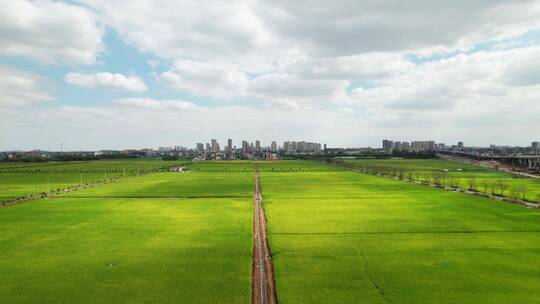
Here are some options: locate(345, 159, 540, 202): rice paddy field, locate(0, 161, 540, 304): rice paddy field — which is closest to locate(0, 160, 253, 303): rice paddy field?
locate(0, 161, 540, 304): rice paddy field

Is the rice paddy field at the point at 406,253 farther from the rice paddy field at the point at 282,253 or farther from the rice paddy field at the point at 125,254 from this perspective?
the rice paddy field at the point at 125,254

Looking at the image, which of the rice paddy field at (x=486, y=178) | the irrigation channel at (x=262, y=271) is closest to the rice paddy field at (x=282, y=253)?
the irrigation channel at (x=262, y=271)

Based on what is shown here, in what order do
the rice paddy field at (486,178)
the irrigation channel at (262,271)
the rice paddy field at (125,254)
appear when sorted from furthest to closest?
the rice paddy field at (486,178) < the rice paddy field at (125,254) < the irrigation channel at (262,271)

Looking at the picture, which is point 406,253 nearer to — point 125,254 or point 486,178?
point 125,254

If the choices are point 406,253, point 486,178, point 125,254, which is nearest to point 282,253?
point 406,253

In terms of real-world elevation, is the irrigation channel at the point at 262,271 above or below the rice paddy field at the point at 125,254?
below

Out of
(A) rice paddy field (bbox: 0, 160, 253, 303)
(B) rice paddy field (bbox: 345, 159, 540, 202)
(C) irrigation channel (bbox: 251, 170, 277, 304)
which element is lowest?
(C) irrigation channel (bbox: 251, 170, 277, 304)

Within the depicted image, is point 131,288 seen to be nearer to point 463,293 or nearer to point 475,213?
point 463,293

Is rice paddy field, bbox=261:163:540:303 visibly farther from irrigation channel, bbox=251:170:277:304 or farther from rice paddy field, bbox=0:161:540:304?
irrigation channel, bbox=251:170:277:304
